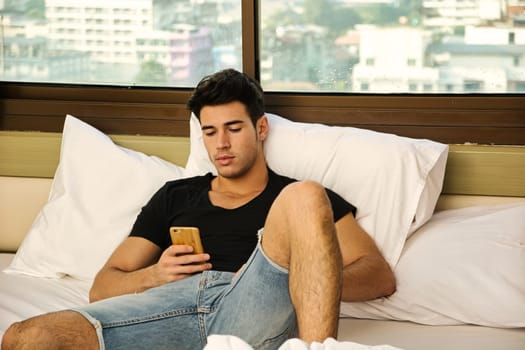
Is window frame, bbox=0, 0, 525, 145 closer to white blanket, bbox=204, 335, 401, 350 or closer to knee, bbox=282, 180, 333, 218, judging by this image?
knee, bbox=282, 180, 333, 218

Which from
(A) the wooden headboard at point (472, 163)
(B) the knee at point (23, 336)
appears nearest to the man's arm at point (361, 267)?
(A) the wooden headboard at point (472, 163)

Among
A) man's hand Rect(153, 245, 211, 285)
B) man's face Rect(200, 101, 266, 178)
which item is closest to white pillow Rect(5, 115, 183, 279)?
man's face Rect(200, 101, 266, 178)

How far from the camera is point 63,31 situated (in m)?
3.34

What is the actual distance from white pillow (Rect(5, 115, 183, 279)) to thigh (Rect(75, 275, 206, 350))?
1.86 feet

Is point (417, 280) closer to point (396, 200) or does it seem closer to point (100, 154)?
point (396, 200)

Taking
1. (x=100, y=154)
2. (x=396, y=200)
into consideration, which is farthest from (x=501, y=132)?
(x=100, y=154)

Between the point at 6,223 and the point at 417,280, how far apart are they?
147 cm

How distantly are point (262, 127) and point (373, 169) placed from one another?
13.8 inches

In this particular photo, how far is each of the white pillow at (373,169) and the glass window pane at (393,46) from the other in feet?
1.06

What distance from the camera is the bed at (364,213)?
246 centimetres

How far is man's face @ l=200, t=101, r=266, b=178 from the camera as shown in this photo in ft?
8.77

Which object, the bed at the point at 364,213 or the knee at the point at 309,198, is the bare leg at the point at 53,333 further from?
the knee at the point at 309,198

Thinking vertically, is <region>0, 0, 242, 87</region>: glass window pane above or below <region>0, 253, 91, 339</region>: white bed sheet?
above

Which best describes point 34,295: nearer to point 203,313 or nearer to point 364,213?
point 203,313
